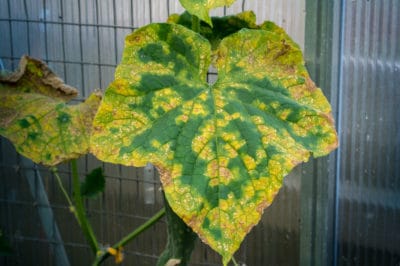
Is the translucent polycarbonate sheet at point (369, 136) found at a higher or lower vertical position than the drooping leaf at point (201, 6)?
lower

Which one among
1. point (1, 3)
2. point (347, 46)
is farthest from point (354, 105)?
point (1, 3)

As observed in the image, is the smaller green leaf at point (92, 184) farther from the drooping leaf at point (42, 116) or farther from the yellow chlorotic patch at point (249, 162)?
the yellow chlorotic patch at point (249, 162)

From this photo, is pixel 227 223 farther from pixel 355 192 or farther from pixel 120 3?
pixel 120 3

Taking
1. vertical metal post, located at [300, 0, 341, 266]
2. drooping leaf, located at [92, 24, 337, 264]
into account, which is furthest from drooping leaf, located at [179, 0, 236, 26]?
vertical metal post, located at [300, 0, 341, 266]

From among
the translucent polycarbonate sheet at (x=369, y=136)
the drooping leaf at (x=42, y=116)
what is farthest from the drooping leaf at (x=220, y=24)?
the translucent polycarbonate sheet at (x=369, y=136)

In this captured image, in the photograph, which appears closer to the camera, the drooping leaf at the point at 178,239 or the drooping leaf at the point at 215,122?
the drooping leaf at the point at 215,122

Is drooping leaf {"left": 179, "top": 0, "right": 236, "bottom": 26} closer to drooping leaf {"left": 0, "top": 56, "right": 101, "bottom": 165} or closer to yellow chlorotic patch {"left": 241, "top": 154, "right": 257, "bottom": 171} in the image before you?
yellow chlorotic patch {"left": 241, "top": 154, "right": 257, "bottom": 171}

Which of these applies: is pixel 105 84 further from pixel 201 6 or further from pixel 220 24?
pixel 201 6
